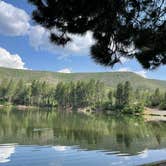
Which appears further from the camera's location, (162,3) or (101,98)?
(101,98)

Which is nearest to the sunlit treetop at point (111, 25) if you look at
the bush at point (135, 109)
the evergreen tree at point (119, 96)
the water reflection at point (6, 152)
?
the water reflection at point (6, 152)

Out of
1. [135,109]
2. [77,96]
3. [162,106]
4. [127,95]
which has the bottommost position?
[135,109]

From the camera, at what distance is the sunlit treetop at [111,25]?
39.7 feet

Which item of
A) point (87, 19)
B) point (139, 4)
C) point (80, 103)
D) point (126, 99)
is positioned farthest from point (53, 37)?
point (80, 103)

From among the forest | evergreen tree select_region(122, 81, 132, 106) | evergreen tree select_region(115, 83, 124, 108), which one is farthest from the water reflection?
evergreen tree select_region(115, 83, 124, 108)

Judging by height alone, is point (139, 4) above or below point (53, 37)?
above

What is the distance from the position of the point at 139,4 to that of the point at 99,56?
90.2 inches

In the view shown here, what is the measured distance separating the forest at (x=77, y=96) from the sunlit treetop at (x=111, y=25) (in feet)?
423

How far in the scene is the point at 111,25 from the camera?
41.6ft

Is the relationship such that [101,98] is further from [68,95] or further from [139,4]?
[139,4]

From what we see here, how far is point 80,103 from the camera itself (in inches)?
7023

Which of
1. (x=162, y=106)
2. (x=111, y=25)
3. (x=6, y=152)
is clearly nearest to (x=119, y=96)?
(x=162, y=106)

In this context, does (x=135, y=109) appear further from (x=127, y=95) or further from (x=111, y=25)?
(x=111, y=25)

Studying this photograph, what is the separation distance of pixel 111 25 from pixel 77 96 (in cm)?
16470
